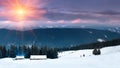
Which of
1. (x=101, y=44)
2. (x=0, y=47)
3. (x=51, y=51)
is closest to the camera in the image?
(x=51, y=51)

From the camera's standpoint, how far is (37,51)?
395ft

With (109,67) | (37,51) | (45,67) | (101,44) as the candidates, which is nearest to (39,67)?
(45,67)

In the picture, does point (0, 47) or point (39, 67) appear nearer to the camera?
point (39, 67)

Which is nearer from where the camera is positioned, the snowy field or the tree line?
the snowy field

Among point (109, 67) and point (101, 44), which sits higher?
point (101, 44)

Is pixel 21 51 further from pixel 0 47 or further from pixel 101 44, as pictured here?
pixel 101 44

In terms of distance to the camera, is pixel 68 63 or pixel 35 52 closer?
pixel 68 63

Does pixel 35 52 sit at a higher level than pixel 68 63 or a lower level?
higher

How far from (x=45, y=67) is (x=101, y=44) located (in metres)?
149

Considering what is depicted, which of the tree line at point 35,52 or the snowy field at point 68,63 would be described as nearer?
the snowy field at point 68,63

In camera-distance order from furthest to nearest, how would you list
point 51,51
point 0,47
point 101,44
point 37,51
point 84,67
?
point 101,44, point 0,47, point 37,51, point 51,51, point 84,67

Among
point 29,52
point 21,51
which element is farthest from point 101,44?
point 29,52

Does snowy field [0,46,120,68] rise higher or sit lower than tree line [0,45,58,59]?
lower

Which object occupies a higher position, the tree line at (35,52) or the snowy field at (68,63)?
the tree line at (35,52)
